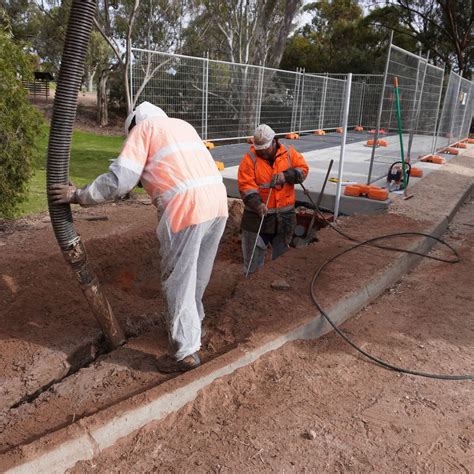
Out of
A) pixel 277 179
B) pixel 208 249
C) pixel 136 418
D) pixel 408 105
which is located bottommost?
pixel 136 418

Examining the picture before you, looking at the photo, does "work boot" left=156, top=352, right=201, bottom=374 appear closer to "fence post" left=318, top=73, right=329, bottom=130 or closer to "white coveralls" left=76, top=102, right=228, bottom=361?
"white coveralls" left=76, top=102, right=228, bottom=361

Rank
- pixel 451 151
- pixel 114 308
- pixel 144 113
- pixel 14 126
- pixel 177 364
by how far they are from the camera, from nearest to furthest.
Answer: pixel 144 113, pixel 177 364, pixel 114 308, pixel 14 126, pixel 451 151

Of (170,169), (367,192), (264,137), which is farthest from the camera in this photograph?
(367,192)

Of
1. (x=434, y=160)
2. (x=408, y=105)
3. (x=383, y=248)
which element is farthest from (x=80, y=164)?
(x=434, y=160)

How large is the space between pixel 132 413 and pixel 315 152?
10.7m

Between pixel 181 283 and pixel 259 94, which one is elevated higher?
pixel 259 94

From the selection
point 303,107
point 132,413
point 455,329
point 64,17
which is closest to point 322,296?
point 455,329

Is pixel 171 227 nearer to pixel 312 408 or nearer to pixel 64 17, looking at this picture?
pixel 312 408

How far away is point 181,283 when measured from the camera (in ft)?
9.57

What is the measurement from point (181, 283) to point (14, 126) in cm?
359

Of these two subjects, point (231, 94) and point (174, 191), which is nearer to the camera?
point (174, 191)

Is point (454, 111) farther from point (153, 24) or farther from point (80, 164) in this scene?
point (153, 24)

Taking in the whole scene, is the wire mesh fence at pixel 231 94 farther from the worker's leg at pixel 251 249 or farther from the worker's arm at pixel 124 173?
the worker's arm at pixel 124 173

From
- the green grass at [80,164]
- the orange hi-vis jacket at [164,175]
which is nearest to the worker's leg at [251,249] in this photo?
the orange hi-vis jacket at [164,175]
